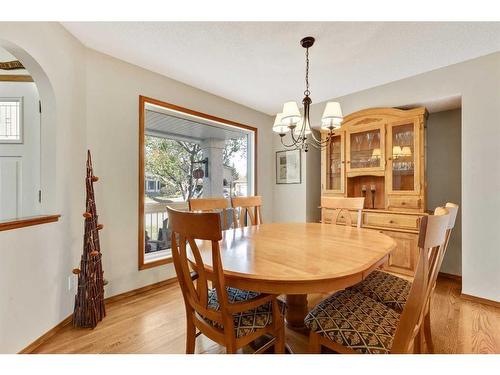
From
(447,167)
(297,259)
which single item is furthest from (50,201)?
(447,167)

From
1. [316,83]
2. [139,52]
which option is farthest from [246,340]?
[316,83]

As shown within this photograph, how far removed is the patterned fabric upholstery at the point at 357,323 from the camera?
3.31 feet

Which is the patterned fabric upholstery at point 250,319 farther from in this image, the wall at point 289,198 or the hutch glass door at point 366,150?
the wall at point 289,198

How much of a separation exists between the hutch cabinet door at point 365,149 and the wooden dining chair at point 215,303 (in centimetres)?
230

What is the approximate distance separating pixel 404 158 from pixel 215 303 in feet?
8.63

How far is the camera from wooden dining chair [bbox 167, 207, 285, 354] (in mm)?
1017

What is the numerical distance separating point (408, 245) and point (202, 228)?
2.56 m

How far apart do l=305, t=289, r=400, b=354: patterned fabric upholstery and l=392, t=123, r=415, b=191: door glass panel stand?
191 cm

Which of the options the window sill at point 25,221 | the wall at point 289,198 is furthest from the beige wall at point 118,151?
the wall at point 289,198

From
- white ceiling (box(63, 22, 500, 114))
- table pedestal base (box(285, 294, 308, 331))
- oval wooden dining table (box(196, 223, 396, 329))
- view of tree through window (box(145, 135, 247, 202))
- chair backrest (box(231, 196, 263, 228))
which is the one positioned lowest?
table pedestal base (box(285, 294, 308, 331))

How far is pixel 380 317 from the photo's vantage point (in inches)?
45.2

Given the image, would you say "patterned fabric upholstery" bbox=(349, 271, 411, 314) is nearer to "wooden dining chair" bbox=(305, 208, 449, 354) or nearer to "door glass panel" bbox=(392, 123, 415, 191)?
"wooden dining chair" bbox=(305, 208, 449, 354)

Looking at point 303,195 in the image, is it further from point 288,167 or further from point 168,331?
point 168,331


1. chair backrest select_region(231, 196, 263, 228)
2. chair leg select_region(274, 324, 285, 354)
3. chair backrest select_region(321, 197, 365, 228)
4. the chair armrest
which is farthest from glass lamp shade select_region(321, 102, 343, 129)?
chair leg select_region(274, 324, 285, 354)
